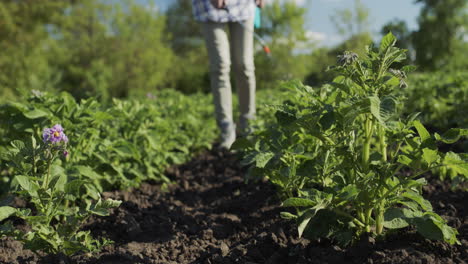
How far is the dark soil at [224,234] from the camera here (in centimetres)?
169

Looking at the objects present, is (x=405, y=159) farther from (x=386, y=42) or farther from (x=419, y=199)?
(x=386, y=42)

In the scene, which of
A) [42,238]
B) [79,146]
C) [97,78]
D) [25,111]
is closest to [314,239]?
[42,238]

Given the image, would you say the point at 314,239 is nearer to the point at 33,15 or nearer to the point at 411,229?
the point at 411,229

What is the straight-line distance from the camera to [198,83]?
17.2m

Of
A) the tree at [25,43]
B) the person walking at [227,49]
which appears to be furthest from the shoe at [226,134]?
the tree at [25,43]

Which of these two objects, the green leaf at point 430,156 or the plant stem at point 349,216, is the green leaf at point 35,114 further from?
the green leaf at point 430,156

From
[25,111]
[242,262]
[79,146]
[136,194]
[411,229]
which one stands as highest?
[25,111]

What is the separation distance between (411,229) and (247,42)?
277cm

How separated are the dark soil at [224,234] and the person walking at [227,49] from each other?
103cm

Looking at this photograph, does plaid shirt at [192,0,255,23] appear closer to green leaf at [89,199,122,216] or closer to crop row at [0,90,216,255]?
crop row at [0,90,216,255]

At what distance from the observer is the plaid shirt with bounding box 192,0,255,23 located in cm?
392

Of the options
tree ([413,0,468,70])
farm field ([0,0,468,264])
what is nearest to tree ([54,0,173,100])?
farm field ([0,0,468,264])

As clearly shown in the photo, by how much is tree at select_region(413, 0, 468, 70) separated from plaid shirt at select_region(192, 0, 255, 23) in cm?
2400

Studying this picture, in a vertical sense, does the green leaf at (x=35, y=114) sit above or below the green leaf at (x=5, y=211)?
above
